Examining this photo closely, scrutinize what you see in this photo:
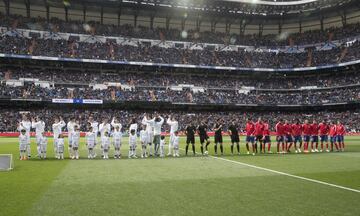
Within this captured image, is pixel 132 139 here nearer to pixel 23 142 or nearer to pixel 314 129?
pixel 23 142

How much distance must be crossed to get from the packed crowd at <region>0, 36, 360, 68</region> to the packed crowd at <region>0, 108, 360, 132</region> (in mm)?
9952

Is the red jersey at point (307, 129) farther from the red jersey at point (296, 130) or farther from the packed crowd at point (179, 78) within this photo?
the packed crowd at point (179, 78)

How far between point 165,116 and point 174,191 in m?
49.8

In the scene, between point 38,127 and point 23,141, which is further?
point 38,127

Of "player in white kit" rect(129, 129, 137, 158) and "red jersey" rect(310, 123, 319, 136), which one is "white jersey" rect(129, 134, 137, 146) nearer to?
"player in white kit" rect(129, 129, 137, 158)

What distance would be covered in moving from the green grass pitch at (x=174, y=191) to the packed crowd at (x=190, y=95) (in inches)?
1667

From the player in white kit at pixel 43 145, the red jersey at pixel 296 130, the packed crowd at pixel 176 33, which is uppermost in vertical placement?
the packed crowd at pixel 176 33

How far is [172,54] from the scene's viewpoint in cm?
6681

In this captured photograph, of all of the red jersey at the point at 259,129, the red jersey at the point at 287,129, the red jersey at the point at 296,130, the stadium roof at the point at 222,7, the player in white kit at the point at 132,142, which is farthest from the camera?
the stadium roof at the point at 222,7

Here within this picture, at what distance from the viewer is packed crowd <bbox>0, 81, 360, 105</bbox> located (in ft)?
179

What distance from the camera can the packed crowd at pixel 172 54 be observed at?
58.3 metres

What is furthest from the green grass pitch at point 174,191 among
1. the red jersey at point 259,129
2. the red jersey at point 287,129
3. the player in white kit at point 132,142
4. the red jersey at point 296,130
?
the red jersey at point 296,130

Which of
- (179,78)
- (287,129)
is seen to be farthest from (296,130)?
(179,78)

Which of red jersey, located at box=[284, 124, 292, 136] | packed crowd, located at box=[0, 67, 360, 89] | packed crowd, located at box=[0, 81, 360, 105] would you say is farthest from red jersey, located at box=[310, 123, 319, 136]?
packed crowd, located at box=[0, 67, 360, 89]
